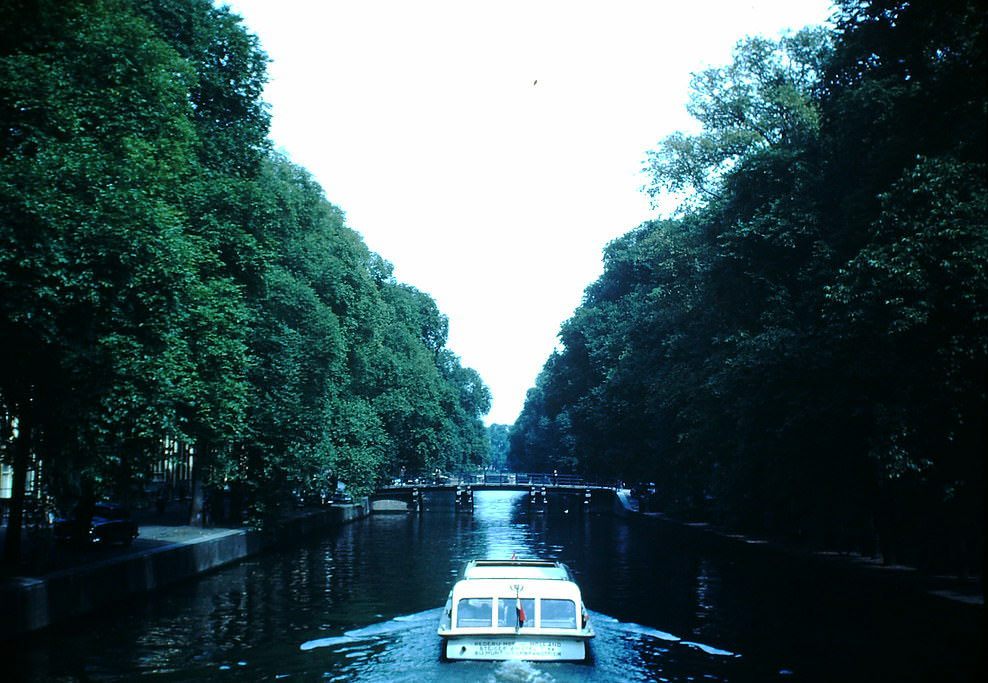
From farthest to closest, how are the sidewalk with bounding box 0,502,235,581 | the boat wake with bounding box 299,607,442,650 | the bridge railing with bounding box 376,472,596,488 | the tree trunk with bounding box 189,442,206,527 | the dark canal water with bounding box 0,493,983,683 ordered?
the bridge railing with bounding box 376,472,596,488 → the tree trunk with bounding box 189,442,206,527 → the sidewalk with bounding box 0,502,235,581 → the boat wake with bounding box 299,607,442,650 → the dark canal water with bounding box 0,493,983,683

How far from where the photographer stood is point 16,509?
29.0 metres

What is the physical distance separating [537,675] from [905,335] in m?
16.1

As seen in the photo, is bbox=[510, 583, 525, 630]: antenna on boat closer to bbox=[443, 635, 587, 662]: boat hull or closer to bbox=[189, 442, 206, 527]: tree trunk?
bbox=[443, 635, 587, 662]: boat hull

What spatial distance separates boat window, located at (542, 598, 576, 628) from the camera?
2100cm

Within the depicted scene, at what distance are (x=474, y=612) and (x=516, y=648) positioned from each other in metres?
1.29

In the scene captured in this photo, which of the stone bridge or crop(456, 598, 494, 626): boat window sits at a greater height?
the stone bridge

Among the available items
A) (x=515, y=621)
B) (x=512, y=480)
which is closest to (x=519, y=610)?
(x=515, y=621)

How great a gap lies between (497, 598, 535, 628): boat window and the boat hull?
0.44m

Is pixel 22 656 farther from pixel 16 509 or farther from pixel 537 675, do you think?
pixel 537 675

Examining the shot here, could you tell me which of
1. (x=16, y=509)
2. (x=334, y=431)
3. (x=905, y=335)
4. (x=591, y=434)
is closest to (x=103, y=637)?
(x=16, y=509)

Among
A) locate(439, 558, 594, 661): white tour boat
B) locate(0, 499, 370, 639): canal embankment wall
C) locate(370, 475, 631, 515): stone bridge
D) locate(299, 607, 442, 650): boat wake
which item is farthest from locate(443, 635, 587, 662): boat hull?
locate(370, 475, 631, 515): stone bridge

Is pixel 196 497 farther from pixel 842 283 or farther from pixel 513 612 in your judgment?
pixel 842 283

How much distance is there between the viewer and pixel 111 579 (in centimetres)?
3008

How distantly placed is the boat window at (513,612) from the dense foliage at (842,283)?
534 inches
